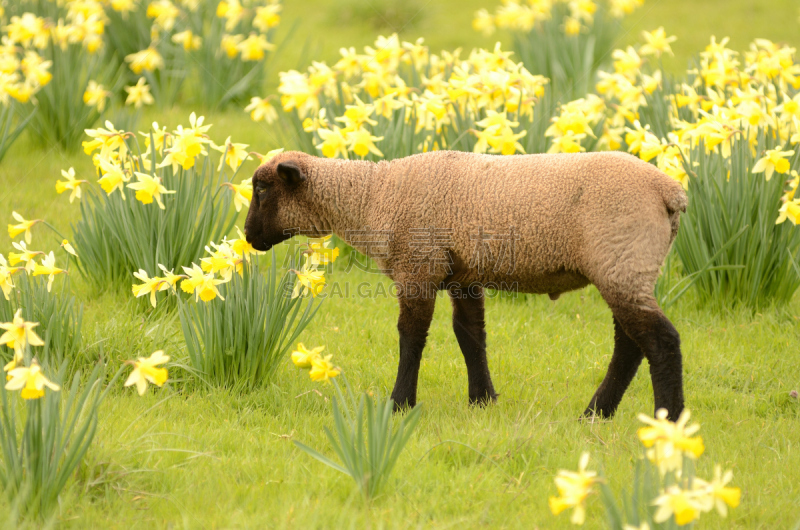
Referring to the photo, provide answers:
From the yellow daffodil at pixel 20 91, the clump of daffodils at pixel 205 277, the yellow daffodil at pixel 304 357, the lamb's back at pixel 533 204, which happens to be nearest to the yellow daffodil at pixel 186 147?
the clump of daffodils at pixel 205 277

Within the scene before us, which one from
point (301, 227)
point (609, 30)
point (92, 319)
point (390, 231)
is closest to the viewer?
point (390, 231)

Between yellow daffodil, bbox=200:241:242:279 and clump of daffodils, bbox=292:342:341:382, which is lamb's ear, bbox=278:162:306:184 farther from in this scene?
clump of daffodils, bbox=292:342:341:382

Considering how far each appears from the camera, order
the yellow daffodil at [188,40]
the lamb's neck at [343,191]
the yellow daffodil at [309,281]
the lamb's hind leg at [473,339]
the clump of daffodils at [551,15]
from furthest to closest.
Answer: the clump of daffodils at [551,15] < the yellow daffodil at [188,40] < the lamb's hind leg at [473,339] < the lamb's neck at [343,191] < the yellow daffodil at [309,281]

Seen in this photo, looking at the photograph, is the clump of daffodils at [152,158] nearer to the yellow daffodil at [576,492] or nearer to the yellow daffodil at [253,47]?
the yellow daffodil at [576,492]

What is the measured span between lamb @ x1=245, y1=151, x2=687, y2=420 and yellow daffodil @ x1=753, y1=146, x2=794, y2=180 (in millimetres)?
1138

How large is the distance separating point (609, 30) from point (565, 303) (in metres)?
5.11

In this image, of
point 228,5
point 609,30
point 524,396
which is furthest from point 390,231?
point 609,30

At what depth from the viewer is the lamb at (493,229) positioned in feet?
11.8

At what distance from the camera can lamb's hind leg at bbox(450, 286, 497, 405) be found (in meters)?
4.37

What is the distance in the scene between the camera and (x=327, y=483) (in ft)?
10.9

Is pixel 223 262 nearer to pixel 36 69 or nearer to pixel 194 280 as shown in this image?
pixel 194 280

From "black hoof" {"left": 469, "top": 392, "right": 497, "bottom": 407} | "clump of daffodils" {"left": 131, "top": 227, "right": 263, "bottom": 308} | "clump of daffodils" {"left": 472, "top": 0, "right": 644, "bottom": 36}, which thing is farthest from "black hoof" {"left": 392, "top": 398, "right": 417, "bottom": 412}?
"clump of daffodils" {"left": 472, "top": 0, "right": 644, "bottom": 36}

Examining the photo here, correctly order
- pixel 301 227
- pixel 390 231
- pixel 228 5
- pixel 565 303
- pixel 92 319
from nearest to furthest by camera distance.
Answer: pixel 390 231, pixel 301 227, pixel 92 319, pixel 565 303, pixel 228 5

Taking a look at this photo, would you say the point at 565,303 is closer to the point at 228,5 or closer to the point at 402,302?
the point at 402,302
